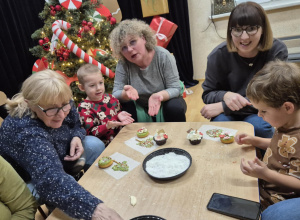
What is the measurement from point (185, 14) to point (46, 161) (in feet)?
11.2

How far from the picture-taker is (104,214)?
896mm

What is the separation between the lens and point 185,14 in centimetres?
383

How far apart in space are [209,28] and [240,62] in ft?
7.77

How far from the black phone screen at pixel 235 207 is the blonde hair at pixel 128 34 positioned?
137 centimetres

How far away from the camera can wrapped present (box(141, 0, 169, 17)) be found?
3496 mm

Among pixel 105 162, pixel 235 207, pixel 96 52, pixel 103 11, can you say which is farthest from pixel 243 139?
pixel 103 11

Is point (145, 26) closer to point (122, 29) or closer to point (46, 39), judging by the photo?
point (122, 29)

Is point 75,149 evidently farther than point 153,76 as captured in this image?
No

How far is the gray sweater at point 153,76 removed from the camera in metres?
2.03

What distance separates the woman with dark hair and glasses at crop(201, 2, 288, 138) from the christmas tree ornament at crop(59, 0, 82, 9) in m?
1.99

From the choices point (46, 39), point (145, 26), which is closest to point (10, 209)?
point (145, 26)

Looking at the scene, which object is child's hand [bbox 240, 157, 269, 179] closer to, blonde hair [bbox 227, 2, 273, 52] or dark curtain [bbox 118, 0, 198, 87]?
blonde hair [bbox 227, 2, 273, 52]

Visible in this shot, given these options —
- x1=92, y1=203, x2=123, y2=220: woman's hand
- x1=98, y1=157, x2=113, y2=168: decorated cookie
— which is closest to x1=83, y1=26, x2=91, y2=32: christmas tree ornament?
x1=98, y1=157, x2=113, y2=168: decorated cookie

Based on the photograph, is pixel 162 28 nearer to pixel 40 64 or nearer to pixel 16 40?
pixel 40 64
